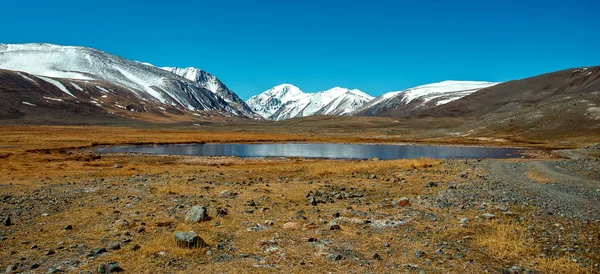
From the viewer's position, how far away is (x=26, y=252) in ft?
40.8

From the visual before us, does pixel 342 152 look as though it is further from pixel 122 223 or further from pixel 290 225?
pixel 122 223

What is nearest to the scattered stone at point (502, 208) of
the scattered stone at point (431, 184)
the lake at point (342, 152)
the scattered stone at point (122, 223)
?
the scattered stone at point (431, 184)

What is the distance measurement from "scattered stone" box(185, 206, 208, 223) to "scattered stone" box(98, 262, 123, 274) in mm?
4951

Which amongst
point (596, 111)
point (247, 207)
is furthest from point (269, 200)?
point (596, 111)

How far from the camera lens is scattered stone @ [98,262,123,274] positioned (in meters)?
10.8

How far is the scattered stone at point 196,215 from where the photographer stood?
16.0 meters

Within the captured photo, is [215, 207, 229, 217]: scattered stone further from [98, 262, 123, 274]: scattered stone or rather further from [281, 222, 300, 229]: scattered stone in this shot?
[98, 262, 123, 274]: scattered stone

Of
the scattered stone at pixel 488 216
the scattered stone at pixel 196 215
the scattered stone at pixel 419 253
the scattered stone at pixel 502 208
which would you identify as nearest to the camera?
the scattered stone at pixel 419 253

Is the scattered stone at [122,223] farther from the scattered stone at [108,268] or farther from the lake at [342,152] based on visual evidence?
the lake at [342,152]

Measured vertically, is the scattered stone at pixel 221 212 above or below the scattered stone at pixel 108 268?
above

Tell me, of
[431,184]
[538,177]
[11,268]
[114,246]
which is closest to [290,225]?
[114,246]

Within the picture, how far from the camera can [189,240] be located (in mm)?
12734

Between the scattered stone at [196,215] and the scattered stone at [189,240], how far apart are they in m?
2.82

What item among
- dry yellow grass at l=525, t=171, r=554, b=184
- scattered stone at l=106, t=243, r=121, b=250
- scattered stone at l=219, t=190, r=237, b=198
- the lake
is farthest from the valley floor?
the lake
